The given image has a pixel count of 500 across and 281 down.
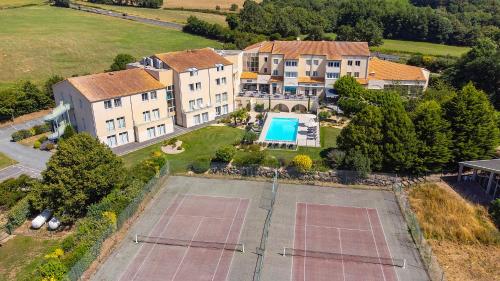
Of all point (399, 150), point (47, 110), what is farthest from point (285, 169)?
point (47, 110)


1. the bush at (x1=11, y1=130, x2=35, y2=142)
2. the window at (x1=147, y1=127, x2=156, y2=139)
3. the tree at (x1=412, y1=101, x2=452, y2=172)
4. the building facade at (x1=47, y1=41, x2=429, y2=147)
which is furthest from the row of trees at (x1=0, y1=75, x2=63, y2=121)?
the tree at (x1=412, y1=101, x2=452, y2=172)

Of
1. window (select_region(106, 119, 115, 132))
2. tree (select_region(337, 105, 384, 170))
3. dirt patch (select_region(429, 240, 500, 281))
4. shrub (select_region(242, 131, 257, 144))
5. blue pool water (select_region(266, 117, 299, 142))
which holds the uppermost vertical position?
tree (select_region(337, 105, 384, 170))

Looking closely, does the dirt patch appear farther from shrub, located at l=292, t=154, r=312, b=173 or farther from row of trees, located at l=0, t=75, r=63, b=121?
row of trees, located at l=0, t=75, r=63, b=121

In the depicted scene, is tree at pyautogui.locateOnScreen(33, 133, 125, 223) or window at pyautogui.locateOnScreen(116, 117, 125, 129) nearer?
tree at pyautogui.locateOnScreen(33, 133, 125, 223)

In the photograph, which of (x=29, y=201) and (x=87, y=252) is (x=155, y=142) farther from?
(x=87, y=252)

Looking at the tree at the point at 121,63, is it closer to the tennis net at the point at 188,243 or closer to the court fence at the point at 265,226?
the court fence at the point at 265,226
